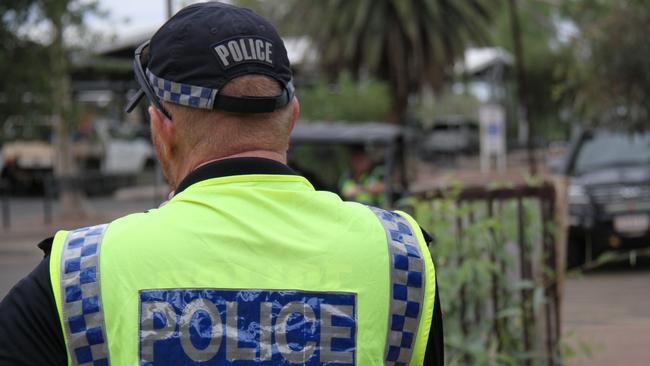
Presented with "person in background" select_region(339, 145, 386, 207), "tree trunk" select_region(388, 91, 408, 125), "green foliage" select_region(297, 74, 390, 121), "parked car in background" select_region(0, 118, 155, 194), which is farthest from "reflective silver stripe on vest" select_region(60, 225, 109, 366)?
"tree trunk" select_region(388, 91, 408, 125)

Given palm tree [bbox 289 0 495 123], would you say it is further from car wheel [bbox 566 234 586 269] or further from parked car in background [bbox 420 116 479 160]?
car wheel [bbox 566 234 586 269]

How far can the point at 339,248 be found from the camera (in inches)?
71.2

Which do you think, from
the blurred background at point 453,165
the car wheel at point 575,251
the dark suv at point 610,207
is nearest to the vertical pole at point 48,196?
the blurred background at point 453,165

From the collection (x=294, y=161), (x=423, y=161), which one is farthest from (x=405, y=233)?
(x=423, y=161)

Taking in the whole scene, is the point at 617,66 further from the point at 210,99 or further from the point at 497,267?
the point at 210,99

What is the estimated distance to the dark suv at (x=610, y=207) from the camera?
11172 millimetres

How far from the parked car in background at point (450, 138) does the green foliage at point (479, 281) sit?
30471 millimetres

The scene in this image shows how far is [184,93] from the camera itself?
72.1 inches

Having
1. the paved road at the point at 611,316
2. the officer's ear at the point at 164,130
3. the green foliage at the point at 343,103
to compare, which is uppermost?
the green foliage at the point at 343,103

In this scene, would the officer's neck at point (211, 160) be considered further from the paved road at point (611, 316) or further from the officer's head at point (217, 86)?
the paved road at point (611, 316)

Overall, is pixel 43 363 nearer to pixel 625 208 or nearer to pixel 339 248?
pixel 339 248

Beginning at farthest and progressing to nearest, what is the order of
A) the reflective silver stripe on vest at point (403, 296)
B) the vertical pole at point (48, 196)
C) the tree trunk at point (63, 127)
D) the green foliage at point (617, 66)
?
1. the vertical pole at point (48, 196)
2. the tree trunk at point (63, 127)
3. the green foliage at point (617, 66)
4. the reflective silver stripe on vest at point (403, 296)

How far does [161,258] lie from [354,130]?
33.8 feet

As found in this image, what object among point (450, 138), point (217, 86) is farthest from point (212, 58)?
point (450, 138)
